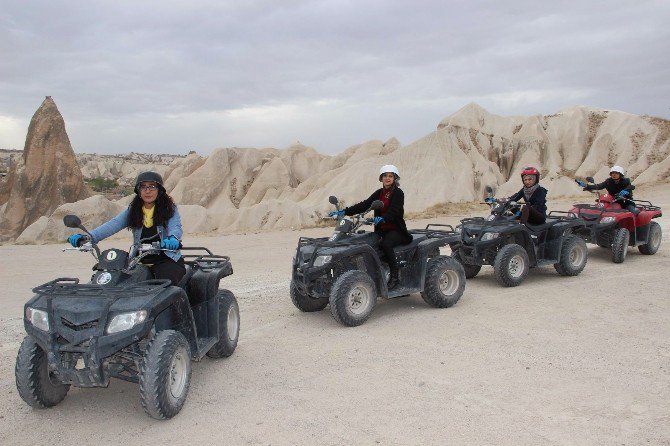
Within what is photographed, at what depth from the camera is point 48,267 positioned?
12750mm

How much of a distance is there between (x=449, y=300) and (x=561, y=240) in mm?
3282

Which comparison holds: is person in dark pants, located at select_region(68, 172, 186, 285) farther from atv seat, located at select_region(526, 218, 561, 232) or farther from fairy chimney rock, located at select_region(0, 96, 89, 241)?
fairy chimney rock, located at select_region(0, 96, 89, 241)

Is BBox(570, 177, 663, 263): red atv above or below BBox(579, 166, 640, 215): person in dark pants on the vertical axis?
below

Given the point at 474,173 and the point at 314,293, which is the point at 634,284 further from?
the point at 474,173

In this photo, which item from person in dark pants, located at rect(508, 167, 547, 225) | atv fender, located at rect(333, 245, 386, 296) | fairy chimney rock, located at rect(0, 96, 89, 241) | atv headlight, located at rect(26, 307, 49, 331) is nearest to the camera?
atv headlight, located at rect(26, 307, 49, 331)

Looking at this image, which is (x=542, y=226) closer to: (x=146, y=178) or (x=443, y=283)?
(x=443, y=283)

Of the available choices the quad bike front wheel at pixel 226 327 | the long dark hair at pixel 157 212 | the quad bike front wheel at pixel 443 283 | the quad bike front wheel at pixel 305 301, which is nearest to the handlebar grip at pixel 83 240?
the long dark hair at pixel 157 212

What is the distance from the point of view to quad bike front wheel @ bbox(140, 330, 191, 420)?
4.43 meters

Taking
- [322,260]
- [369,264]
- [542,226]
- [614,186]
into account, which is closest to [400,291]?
[369,264]

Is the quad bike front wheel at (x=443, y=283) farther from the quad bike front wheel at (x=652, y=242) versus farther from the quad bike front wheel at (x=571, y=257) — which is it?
the quad bike front wheel at (x=652, y=242)

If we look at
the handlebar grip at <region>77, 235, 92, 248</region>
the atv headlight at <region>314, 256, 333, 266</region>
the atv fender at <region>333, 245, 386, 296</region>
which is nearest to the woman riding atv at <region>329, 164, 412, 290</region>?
the atv fender at <region>333, 245, 386, 296</region>

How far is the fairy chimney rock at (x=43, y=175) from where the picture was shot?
36.7m

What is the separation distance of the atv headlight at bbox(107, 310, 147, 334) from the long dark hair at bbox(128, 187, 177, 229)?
1.37 meters

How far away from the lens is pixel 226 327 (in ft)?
19.7
